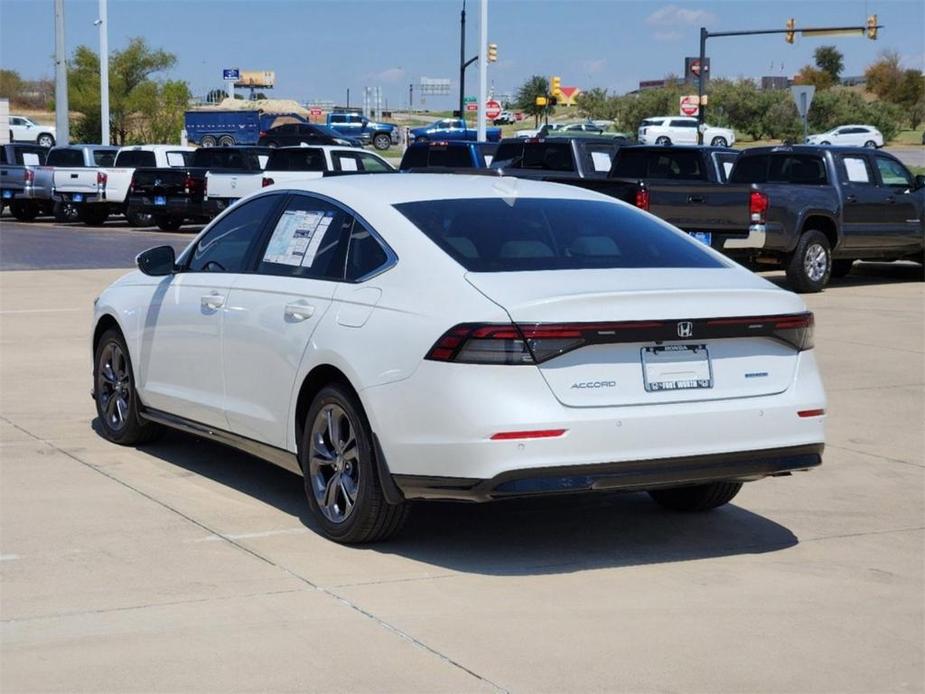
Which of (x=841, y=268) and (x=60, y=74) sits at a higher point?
(x=60, y=74)

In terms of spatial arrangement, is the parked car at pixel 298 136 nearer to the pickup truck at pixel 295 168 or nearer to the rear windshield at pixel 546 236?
the pickup truck at pixel 295 168

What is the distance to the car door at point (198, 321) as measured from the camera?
7766 millimetres

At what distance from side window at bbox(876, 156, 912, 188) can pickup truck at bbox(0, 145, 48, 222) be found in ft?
68.1

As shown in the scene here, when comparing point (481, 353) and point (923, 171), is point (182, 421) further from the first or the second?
point (923, 171)

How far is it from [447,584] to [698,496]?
182 centimetres

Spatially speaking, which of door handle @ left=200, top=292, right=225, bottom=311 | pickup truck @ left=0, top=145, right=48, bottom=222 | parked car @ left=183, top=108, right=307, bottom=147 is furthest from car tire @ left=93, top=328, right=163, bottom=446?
parked car @ left=183, top=108, right=307, bottom=147

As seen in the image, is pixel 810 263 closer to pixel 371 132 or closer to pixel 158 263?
pixel 158 263

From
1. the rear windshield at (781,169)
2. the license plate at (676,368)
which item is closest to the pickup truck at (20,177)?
the rear windshield at (781,169)

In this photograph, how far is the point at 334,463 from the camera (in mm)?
6758

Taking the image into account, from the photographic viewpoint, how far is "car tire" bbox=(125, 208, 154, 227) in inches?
1248

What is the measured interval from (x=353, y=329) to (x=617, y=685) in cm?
222

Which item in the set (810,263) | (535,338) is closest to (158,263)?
(535,338)

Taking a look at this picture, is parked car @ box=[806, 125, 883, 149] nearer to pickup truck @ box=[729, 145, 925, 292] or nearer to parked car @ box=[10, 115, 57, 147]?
parked car @ box=[10, 115, 57, 147]

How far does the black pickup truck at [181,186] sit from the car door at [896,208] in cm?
1398
